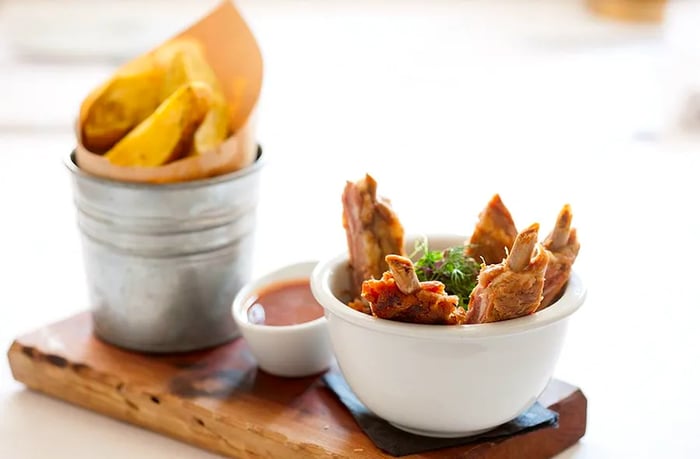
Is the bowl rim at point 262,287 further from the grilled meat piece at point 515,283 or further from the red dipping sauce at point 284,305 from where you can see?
the grilled meat piece at point 515,283

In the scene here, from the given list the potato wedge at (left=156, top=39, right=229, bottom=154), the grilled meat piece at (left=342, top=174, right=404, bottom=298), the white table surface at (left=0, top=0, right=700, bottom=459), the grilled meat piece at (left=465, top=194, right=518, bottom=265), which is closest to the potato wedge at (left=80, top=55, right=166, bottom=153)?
the potato wedge at (left=156, top=39, right=229, bottom=154)

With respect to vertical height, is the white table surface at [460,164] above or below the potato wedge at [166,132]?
below

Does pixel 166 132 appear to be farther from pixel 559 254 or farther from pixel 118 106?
pixel 559 254

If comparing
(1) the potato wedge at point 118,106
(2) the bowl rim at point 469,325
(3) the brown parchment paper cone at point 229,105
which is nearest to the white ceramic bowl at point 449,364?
(2) the bowl rim at point 469,325

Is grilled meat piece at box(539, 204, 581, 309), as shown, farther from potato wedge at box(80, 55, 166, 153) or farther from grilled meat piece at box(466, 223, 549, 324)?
potato wedge at box(80, 55, 166, 153)

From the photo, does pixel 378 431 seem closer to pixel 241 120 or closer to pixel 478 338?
pixel 478 338

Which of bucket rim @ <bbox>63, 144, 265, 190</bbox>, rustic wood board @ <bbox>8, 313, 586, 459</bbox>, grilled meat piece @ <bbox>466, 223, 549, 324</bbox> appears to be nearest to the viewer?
grilled meat piece @ <bbox>466, 223, 549, 324</bbox>
